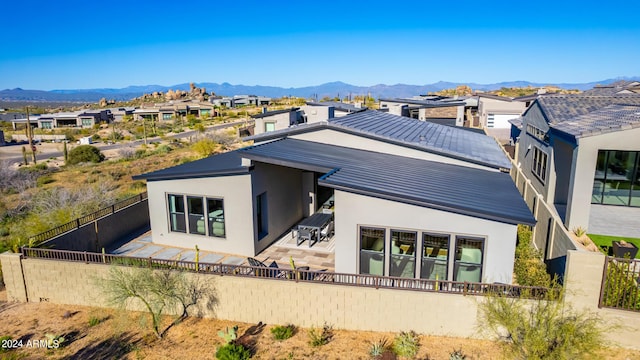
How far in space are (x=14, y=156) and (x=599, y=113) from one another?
186ft

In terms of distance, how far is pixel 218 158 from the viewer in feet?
54.7

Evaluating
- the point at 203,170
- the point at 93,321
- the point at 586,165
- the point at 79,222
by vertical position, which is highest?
the point at 586,165

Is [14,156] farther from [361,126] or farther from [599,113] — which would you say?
[599,113]

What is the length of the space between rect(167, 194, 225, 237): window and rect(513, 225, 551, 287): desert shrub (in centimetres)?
955

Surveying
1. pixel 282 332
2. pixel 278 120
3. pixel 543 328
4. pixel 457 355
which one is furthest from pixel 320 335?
pixel 278 120

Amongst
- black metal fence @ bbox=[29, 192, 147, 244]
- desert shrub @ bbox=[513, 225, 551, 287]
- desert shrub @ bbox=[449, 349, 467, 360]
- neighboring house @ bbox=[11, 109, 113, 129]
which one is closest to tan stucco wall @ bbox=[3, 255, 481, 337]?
desert shrub @ bbox=[449, 349, 467, 360]

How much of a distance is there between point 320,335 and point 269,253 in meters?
4.69

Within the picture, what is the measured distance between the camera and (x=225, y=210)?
13.9 metres

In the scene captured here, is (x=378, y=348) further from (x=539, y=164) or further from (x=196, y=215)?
(x=539, y=164)

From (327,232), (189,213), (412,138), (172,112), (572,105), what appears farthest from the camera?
(172,112)

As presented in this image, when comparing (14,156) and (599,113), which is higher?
(599,113)

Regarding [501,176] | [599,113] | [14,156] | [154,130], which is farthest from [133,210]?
[154,130]

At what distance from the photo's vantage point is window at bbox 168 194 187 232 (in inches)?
579

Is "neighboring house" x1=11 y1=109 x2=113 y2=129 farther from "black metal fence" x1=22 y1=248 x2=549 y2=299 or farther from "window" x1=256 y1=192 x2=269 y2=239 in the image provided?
"window" x1=256 y1=192 x2=269 y2=239
